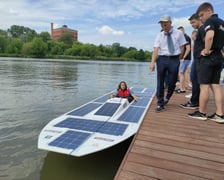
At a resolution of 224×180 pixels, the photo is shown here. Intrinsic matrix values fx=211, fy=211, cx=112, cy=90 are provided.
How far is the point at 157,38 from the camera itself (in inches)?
165

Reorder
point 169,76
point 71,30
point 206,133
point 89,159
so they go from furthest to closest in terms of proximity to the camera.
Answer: point 71,30 → point 169,76 → point 89,159 → point 206,133

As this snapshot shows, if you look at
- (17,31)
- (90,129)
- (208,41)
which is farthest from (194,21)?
(17,31)

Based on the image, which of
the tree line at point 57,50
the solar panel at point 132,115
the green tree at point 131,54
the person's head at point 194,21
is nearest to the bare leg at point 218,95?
the solar panel at point 132,115

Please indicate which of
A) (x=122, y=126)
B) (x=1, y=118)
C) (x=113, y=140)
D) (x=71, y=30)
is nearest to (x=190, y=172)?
(x=113, y=140)

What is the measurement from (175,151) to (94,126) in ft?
5.81

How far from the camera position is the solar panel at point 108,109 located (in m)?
4.73

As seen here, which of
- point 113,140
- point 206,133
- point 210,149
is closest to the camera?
point 210,149

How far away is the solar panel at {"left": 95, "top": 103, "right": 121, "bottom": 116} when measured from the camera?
15.5 feet

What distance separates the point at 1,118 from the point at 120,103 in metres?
3.86

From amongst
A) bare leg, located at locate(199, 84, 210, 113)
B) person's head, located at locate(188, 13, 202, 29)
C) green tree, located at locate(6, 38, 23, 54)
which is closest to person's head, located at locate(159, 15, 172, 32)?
person's head, located at locate(188, 13, 202, 29)

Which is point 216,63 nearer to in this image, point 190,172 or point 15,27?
point 190,172

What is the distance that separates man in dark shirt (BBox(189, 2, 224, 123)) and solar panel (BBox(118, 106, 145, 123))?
1.44m

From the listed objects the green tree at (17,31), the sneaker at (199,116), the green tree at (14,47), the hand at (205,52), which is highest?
the green tree at (17,31)

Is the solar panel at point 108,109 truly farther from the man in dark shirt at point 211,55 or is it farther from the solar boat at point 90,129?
the man in dark shirt at point 211,55
